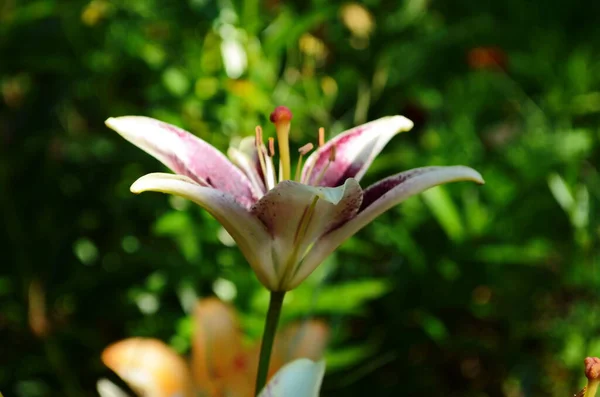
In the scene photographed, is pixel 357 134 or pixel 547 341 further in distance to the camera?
pixel 547 341

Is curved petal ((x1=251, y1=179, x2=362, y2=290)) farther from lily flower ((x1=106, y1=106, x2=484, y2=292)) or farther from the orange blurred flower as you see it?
the orange blurred flower

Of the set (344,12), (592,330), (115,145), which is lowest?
(592,330)

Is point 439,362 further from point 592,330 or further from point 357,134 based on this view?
point 357,134

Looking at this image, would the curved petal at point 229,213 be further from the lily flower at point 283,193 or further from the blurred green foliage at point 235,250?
the blurred green foliage at point 235,250

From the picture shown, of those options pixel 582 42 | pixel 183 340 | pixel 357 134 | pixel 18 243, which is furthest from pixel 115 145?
pixel 582 42

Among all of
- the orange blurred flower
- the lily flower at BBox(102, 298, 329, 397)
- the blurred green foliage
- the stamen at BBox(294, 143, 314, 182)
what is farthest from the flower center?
the orange blurred flower
